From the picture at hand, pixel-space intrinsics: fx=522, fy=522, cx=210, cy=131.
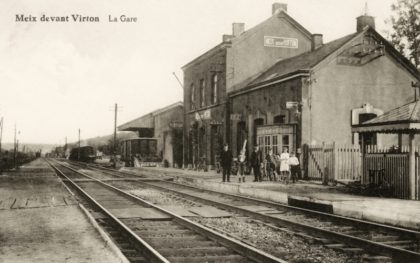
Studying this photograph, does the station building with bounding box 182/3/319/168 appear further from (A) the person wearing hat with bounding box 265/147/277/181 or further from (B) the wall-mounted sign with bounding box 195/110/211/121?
(A) the person wearing hat with bounding box 265/147/277/181

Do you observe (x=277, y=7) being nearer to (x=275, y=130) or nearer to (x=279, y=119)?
(x=279, y=119)

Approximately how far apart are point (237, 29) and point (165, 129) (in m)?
18.9

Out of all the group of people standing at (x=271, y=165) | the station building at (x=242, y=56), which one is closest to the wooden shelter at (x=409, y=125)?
the group of people standing at (x=271, y=165)

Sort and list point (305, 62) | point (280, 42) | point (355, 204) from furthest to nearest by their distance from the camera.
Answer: point (280, 42)
point (305, 62)
point (355, 204)

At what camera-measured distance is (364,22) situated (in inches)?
986

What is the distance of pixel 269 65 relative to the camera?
31.6 m

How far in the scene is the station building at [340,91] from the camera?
23000mm

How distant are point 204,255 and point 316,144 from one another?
16333 millimetres

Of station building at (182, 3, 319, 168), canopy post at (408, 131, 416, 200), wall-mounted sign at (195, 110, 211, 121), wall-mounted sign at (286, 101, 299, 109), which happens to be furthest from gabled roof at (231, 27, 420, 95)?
canopy post at (408, 131, 416, 200)

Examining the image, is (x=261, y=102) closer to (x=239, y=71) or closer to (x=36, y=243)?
(x=239, y=71)

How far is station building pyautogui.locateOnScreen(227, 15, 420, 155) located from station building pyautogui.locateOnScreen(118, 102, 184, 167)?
20.2m

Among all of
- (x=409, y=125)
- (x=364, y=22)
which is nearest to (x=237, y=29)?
(x=364, y=22)

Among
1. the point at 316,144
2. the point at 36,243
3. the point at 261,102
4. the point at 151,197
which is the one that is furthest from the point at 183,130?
the point at 36,243

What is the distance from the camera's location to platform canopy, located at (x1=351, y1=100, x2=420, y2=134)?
46.6ft
